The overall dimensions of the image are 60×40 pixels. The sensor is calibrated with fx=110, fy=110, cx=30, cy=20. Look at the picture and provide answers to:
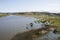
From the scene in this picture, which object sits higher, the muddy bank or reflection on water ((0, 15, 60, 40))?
reflection on water ((0, 15, 60, 40))

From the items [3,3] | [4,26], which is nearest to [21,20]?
[4,26]

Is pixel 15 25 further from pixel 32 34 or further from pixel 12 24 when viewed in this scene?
pixel 32 34

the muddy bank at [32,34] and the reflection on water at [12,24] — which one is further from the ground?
the reflection on water at [12,24]

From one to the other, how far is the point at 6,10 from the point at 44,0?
0.60 meters

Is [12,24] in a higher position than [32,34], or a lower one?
higher

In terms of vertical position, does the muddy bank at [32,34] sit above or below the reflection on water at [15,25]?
below

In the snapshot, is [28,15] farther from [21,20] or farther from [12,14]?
[12,14]

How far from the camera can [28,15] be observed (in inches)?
66.3

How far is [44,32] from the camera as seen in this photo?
1.62 metres

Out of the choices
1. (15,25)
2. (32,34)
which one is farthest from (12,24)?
(32,34)

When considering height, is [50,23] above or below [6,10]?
below

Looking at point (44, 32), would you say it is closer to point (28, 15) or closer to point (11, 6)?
point (28, 15)

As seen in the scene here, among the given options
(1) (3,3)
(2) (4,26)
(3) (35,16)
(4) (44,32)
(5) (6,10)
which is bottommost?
(4) (44,32)

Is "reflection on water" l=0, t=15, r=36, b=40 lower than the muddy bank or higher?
higher
